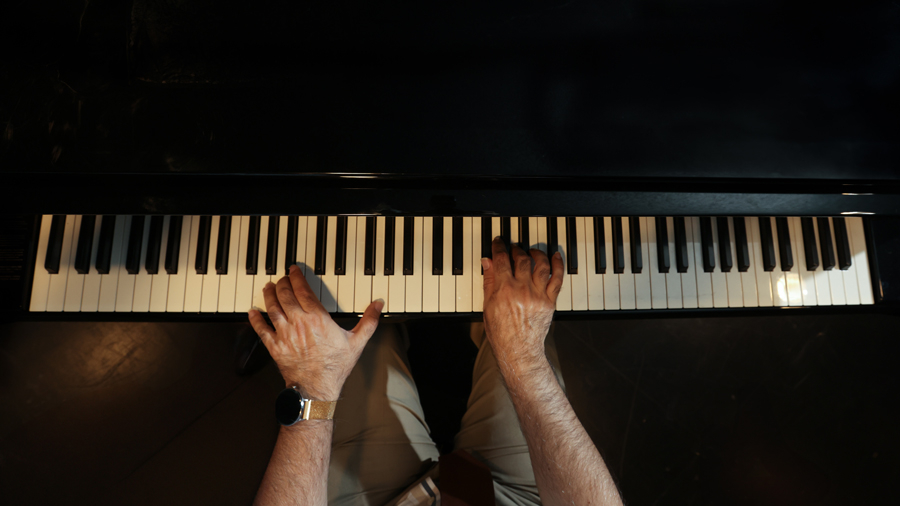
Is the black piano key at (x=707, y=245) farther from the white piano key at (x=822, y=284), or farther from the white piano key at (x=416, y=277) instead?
the white piano key at (x=416, y=277)

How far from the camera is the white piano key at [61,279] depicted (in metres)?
1.12

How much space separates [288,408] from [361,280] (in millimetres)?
469

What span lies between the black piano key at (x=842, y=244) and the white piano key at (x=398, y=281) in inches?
51.9

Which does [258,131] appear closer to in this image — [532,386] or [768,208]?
[532,386]

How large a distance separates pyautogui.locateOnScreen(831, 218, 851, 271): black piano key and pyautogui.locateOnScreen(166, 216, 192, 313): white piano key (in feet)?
6.96

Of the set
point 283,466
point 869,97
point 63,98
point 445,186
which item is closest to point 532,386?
point 445,186

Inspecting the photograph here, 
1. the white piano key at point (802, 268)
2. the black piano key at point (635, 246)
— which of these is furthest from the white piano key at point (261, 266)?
the white piano key at point (802, 268)

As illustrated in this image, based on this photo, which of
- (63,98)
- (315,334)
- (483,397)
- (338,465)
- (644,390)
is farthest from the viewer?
(644,390)

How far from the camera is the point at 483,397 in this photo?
4.85 feet

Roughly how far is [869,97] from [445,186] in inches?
49.0

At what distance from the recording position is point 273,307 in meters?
1.12

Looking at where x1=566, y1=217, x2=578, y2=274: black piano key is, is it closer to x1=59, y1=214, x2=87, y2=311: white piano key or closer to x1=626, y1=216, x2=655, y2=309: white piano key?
x1=626, y1=216, x2=655, y2=309: white piano key

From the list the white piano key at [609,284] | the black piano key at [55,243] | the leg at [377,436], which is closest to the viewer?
the black piano key at [55,243]

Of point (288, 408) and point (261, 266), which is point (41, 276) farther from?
point (288, 408)
